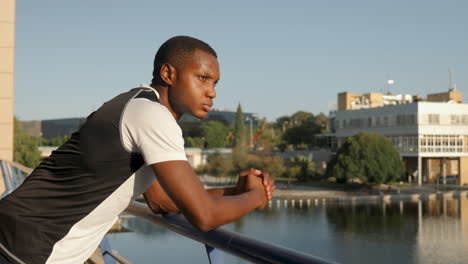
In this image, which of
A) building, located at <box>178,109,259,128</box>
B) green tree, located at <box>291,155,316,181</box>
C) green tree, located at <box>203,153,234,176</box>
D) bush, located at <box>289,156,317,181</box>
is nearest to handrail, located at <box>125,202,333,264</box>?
bush, located at <box>289,156,317,181</box>

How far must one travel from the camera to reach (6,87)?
7.18 m

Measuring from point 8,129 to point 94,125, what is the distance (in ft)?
21.1

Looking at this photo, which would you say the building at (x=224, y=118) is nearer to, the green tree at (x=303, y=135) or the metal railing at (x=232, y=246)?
the green tree at (x=303, y=135)

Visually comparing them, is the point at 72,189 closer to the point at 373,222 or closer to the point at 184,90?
the point at 184,90

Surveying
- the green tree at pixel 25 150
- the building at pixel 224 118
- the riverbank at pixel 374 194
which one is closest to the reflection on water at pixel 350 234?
the riverbank at pixel 374 194

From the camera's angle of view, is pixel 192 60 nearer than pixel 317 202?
Yes

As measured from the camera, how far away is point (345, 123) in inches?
2566

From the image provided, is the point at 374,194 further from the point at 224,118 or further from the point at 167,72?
the point at 167,72

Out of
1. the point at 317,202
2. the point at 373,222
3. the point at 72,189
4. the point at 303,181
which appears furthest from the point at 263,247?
the point at 303,181

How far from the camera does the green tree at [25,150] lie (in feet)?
142

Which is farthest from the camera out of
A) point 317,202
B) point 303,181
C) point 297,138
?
point 297,138

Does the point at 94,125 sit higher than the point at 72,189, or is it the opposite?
the point at 94,125

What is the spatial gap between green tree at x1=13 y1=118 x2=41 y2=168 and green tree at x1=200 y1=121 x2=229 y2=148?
3962 cm

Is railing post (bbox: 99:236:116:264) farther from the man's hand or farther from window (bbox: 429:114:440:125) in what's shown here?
window (bbox: 429:114:440:125)
